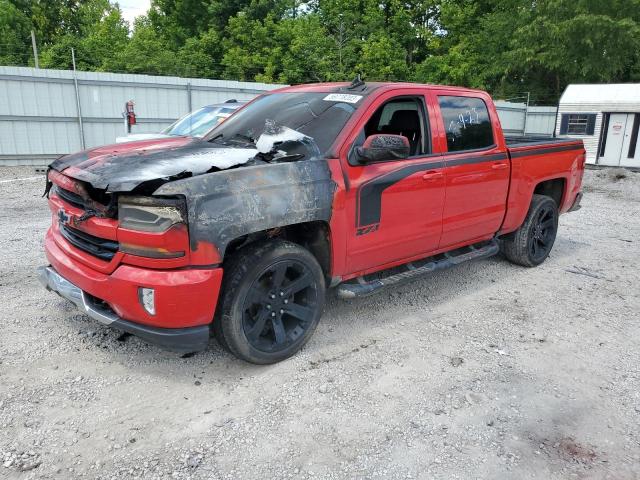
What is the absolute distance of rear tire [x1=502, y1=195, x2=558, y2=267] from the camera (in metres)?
5.71

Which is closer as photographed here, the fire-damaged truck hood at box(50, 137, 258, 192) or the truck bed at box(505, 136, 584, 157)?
the fire-damaged truck hood at box(50, 137, 258, 192)

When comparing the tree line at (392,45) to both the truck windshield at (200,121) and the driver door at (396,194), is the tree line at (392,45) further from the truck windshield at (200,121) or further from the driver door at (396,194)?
the driver door at (396,194)

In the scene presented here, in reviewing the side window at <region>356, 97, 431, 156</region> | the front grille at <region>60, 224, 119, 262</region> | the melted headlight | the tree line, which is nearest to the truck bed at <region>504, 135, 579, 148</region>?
the side window at <region>356, 97, 431, 156</region>

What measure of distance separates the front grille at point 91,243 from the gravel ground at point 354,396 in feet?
2.57

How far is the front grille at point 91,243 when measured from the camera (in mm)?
3152

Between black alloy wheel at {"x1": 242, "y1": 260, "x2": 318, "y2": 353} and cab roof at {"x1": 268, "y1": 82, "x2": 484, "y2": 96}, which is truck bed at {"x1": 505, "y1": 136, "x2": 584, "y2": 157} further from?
black alloy wheel at {"x1": 242, "y1": 260, "x2": 318, "y2": 353}

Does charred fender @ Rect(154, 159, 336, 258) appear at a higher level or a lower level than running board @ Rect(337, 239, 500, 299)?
higher

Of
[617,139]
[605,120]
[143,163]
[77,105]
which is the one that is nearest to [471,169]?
[143,163]

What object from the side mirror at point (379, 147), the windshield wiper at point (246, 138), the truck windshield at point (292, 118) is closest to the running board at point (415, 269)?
the side mirror at point (379, 147)

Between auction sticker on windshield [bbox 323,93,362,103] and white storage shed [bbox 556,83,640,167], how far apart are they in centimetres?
1556

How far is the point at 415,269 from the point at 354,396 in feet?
5.01

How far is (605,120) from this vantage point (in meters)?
16.8

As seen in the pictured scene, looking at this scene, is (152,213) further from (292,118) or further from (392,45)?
(392,45)

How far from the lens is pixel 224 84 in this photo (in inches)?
658
